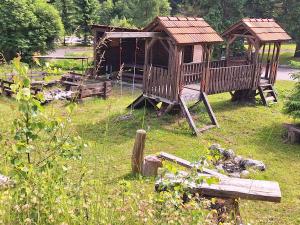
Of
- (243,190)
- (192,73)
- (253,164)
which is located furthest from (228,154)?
(243,190)

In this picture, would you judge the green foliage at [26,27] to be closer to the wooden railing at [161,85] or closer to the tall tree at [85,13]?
the wooden railing at [161,85]

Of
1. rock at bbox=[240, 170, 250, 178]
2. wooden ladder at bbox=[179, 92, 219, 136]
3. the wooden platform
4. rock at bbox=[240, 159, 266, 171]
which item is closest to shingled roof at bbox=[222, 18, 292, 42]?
wooden ladder at bbox=[179, 92, 219, 136]

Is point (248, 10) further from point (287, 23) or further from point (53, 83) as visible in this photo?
point (53, 83)

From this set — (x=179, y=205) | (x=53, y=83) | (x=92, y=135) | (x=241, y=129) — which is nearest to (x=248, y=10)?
(x=53, y=83)

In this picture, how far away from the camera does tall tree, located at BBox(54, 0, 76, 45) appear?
3738 centimetres

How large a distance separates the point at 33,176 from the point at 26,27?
21.4 meters

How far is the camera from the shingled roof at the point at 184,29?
39.5 ft

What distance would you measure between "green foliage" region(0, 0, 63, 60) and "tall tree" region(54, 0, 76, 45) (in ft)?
44.1

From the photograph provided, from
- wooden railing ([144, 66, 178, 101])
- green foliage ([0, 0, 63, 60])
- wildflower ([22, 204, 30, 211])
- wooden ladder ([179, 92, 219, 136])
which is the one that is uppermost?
green foliage ([0, 0, 63, 60])

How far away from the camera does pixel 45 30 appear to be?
77.2ft

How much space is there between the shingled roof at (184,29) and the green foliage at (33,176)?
29.7ft

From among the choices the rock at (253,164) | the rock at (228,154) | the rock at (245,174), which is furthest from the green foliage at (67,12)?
the rock at (245,174)

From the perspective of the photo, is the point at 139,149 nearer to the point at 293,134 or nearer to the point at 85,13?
the point at 293,134

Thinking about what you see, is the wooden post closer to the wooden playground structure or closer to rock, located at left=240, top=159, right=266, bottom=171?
the wooden playground structure
